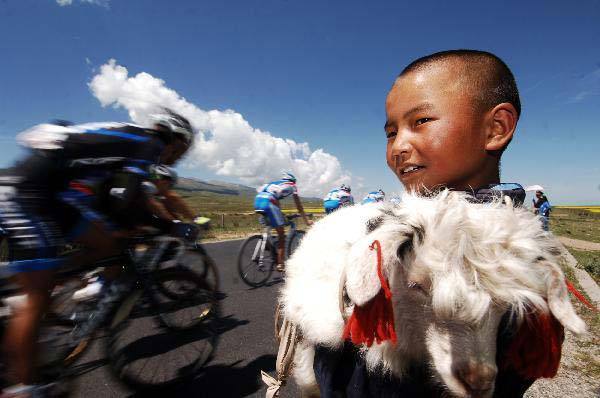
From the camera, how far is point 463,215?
92 cm

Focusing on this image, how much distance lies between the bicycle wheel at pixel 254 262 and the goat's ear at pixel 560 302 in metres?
6.76

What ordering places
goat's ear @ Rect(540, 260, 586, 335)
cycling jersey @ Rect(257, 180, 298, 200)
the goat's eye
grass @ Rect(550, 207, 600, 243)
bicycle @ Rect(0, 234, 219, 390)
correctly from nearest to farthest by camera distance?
goat's ear @ Rect(540, 260, 586, 335) → the goat's eye → bicycle @ Rect(0, 234, 219, 390) → cycling jersey @ Rect(257, 180, 298, 200) → grass @ Rect(550, 207, 600, 243)

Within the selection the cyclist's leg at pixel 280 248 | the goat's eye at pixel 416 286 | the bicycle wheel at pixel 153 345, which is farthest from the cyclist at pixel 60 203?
the cyclist's leg at pixel 280 248

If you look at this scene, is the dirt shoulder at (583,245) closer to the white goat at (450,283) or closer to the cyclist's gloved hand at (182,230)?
the cyclist's gloved hand at (182,230)

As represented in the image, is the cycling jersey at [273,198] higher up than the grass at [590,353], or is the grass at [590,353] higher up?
the cycling jersey at [273,198]

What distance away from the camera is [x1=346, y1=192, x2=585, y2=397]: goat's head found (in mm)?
851

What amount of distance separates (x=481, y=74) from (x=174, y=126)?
2865mm

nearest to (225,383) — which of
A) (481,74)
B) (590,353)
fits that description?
(481,74)

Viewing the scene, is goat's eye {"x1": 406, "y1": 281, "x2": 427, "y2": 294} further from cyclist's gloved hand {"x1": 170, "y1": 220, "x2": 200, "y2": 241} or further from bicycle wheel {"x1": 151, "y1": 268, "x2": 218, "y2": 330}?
bicycle wheel {"x1": 151, "y1": 268, "x2": 218, "y2": 330}

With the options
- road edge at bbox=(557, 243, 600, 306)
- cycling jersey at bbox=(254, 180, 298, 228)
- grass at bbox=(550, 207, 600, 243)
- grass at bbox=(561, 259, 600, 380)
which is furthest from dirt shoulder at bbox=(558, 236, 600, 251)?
cycling jersey at bbox=(254, 180, 298, 228)

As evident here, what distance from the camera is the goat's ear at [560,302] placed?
2.70ft

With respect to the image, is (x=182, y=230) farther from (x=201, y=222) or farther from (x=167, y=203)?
(x=167, y=203)

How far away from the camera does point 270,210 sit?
771 centimetres

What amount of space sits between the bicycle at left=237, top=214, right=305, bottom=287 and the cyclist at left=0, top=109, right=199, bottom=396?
4.66 meters
